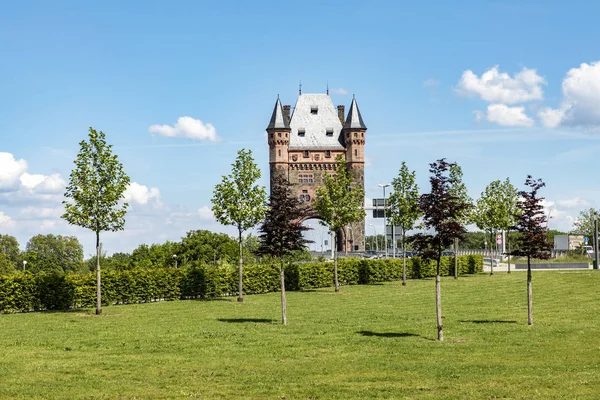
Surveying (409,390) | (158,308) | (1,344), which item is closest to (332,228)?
(158,308)

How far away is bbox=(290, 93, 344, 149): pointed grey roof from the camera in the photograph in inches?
4865

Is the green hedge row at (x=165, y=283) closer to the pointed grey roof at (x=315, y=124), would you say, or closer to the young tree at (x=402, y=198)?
the young tree at (x=402, y=198)

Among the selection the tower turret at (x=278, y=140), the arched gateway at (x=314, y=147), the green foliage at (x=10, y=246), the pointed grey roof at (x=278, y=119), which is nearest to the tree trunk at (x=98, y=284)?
the arched gateway at (x=314, y=147)

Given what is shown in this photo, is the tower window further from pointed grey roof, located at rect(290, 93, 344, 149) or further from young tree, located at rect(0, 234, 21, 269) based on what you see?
young tree, located at rect(0, 234, 21, 269)

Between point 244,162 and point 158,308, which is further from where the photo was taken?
point 244,162

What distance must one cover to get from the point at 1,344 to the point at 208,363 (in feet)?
27.5

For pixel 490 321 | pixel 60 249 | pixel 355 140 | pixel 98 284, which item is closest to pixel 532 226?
pixel 490 321

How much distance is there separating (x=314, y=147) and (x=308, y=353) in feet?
343

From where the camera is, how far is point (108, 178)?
3297cm

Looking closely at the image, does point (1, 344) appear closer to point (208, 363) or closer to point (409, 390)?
point (208, 363)

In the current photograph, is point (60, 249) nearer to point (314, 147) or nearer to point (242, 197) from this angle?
point (314, 147)

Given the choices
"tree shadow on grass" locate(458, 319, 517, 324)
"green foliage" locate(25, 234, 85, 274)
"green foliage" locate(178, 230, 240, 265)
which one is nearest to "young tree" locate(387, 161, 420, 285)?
"tree shadow on grass" locate(458, 319, 517, 324)

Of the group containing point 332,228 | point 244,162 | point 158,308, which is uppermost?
point 244,162

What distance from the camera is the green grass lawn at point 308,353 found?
48.2ft
